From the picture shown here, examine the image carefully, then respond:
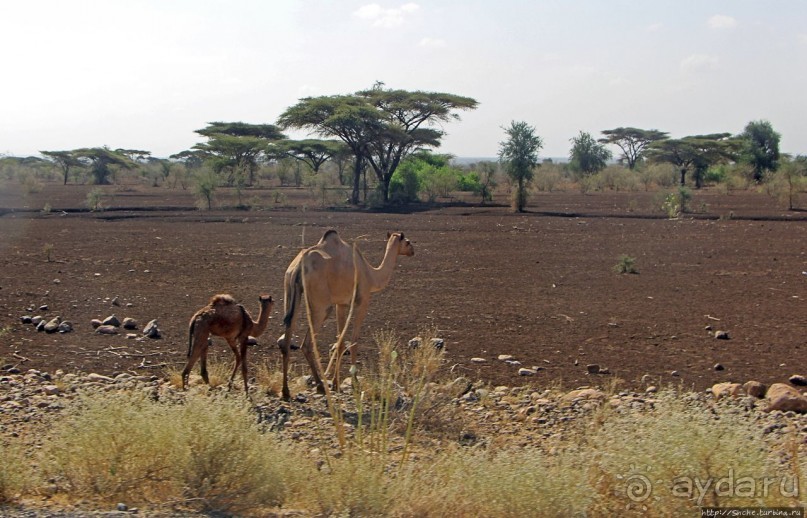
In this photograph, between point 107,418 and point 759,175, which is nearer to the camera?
point 107,418

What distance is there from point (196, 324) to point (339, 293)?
1688mm

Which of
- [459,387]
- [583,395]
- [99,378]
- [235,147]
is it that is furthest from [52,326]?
[235,147]

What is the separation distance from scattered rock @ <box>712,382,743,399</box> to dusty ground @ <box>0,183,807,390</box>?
1.23 feet

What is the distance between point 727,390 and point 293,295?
4.60m

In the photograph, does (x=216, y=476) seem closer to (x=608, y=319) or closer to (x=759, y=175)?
(x=608, y=319)

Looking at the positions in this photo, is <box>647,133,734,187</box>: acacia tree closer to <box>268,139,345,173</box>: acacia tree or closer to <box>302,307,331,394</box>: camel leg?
<box>268,139,345,173</box>: acacia tree

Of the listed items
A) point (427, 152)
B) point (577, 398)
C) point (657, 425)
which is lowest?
point (577, 398)

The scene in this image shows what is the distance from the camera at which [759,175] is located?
2480 inches

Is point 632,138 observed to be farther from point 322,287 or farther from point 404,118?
point 322,287

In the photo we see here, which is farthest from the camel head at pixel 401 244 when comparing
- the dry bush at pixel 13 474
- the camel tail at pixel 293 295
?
the dry bush at pixel 13 474

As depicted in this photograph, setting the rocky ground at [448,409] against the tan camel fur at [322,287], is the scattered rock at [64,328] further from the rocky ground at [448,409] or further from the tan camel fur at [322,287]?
the tan camel fur at [322,287]

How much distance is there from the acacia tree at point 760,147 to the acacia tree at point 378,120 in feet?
83.3

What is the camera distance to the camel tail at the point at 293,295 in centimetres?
855

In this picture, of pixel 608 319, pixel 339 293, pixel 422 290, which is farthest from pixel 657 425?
pixel 422 290
